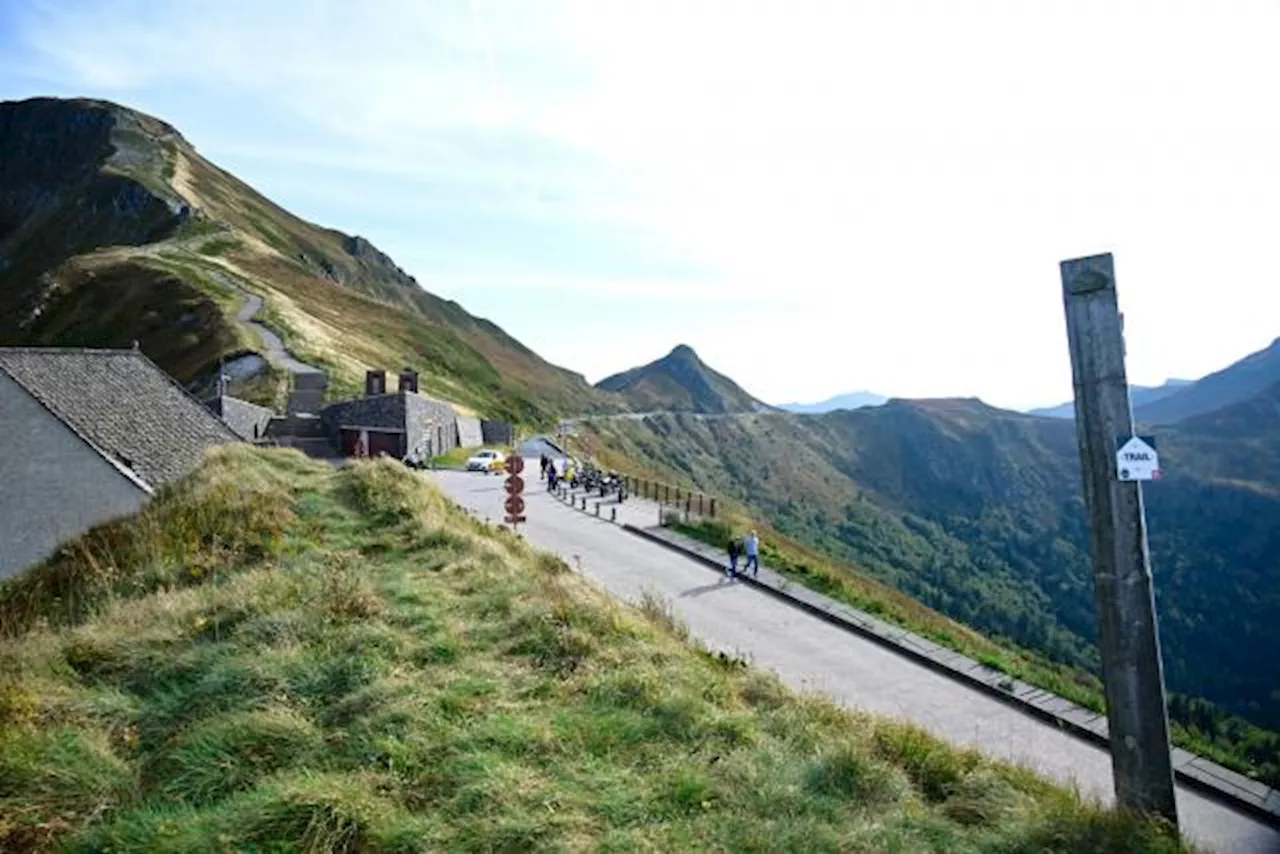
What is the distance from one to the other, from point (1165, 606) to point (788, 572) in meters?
126

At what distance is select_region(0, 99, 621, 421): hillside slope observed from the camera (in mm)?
60094

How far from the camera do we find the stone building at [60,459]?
16578 mm

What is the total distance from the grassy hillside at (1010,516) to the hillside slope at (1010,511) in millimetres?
357

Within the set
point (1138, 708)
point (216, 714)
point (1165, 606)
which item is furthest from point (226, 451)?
point (1165, 606)

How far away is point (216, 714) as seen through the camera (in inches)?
221

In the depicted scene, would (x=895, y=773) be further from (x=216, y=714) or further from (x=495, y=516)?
(x=495, y=516)

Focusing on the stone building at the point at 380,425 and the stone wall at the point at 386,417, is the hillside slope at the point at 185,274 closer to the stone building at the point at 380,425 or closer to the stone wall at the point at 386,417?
the stone wall at the point at 386,417

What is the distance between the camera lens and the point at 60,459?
1695 cm

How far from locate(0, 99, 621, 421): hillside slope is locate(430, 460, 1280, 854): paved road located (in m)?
37.3

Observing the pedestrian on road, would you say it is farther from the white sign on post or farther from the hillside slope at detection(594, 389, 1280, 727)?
the hillside slope at detection(594, 389, 1280, 727)

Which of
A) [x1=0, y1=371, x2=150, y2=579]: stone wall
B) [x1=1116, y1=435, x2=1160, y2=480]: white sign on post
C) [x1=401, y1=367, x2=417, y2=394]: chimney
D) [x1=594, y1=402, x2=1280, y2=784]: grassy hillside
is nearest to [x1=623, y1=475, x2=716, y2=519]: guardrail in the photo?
[x1=0, y1=371, x2=150, y2=579]: stone wall

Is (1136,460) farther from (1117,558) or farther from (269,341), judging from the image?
(269,341)

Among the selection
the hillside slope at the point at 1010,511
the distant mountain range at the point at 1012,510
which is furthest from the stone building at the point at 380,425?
the distant mountain range at the point at 1012,510

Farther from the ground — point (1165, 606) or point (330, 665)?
point (330, 665)
